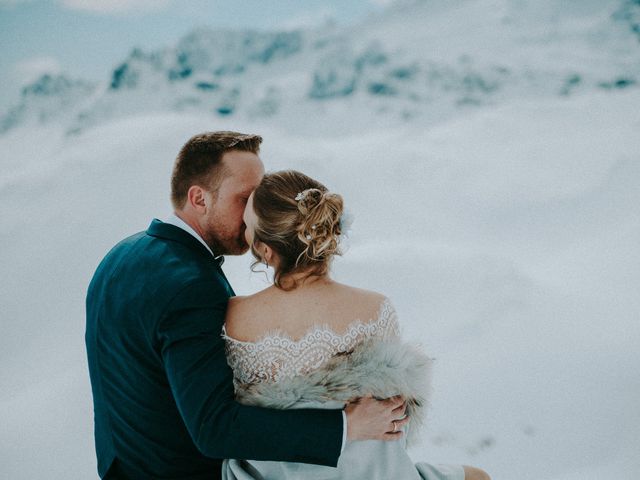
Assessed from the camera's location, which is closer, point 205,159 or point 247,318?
point 247,318

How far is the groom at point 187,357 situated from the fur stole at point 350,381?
3 cm

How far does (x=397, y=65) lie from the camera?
4431cm

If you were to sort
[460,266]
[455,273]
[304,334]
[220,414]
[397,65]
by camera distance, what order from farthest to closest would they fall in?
1. [397,65]
2. [460,266]
3. [455,273]
4. [304,334]
5. [220,414]

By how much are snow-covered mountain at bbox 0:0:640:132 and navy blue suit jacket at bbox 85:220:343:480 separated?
18.5m

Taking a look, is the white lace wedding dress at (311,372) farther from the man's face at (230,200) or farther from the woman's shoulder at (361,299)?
the man's face at (230,200)

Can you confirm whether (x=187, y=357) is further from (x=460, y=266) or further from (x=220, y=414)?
(x=460, y=266)

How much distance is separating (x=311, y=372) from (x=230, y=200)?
0.64m

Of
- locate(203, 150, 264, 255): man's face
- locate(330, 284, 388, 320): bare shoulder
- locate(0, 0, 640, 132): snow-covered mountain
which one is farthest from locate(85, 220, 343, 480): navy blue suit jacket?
locate(0, 0, 640, 132): snow-covered mountain

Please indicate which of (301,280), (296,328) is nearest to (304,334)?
(296,328)

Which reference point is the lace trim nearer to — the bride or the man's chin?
the bride

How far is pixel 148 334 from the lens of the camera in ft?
4.30

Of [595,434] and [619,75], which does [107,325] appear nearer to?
[595,434]

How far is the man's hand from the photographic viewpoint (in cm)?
129

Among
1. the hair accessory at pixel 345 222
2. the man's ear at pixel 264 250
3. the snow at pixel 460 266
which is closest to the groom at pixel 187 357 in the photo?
the man's ear at pixel 264 250
